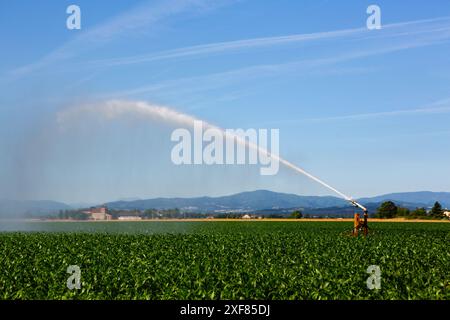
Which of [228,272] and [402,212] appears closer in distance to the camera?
[228,272]

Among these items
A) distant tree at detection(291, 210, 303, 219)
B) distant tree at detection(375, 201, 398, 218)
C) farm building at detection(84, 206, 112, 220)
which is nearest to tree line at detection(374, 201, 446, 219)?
distant tree at detection(375, 201, 398, 218)

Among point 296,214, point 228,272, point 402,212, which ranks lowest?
point 296,214

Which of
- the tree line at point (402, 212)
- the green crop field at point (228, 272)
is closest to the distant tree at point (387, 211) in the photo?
the tree line at point (402, 212)

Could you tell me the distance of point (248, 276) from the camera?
1830 cm

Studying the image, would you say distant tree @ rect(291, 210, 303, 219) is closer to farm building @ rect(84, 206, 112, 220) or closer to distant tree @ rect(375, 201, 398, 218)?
distant tree @ rect(375, 201, 398, 218)

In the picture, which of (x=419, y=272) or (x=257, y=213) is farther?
(x=257, y=213)

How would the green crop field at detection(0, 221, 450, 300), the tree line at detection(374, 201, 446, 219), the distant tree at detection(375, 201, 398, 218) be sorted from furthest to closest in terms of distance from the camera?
the distant tree at detection(375, 201, 398, 218) → the tree line at detection(374, 201, 446, 219) → the green crop field at detection(0, 221, 450, 300)

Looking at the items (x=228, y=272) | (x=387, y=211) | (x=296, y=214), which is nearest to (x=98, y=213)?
(x=296, y=214)

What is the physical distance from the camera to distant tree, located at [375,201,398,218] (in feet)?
312

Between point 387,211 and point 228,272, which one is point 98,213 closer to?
point 387,211

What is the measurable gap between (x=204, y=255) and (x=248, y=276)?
6.35 metres

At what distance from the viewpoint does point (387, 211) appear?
316ft
